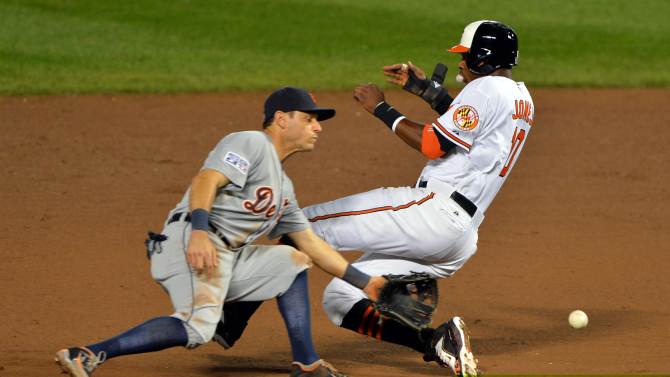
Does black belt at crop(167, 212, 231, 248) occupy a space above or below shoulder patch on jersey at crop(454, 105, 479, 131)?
below

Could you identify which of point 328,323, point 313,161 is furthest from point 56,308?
point 313,161

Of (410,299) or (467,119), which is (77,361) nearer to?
(410,299)

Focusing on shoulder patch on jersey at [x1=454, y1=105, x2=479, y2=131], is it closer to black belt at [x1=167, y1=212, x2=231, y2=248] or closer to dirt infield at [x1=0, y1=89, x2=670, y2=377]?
dirt infield at [x1=0, y1=89, x2=670, y2=377]

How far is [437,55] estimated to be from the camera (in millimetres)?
16031

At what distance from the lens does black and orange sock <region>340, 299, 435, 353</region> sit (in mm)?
6121

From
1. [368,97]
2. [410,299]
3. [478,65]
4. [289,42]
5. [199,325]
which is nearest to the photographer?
[199,325]

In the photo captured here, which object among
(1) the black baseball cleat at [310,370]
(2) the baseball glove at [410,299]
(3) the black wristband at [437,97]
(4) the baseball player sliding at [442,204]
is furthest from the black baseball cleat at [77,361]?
(3) the black wristband at [437,97]

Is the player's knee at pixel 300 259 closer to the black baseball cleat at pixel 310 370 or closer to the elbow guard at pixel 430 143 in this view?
the black baseball cleat at pixel 310 370

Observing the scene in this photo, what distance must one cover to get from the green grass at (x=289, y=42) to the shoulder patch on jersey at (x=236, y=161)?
8.76 meters

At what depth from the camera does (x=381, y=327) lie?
6.14 m

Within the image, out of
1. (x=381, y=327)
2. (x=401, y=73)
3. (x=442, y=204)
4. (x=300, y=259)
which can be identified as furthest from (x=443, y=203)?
(x=300, y=259)

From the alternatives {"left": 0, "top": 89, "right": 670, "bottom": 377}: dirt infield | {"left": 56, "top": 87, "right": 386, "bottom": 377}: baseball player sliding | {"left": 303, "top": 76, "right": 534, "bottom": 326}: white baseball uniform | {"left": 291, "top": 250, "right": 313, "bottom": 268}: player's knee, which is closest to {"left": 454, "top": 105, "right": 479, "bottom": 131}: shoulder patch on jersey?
{"left": 303, "top": 76, "right": 534, "bottom": 326}: white baseball uniform

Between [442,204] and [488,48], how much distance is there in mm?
857

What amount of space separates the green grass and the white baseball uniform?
8104 mm
